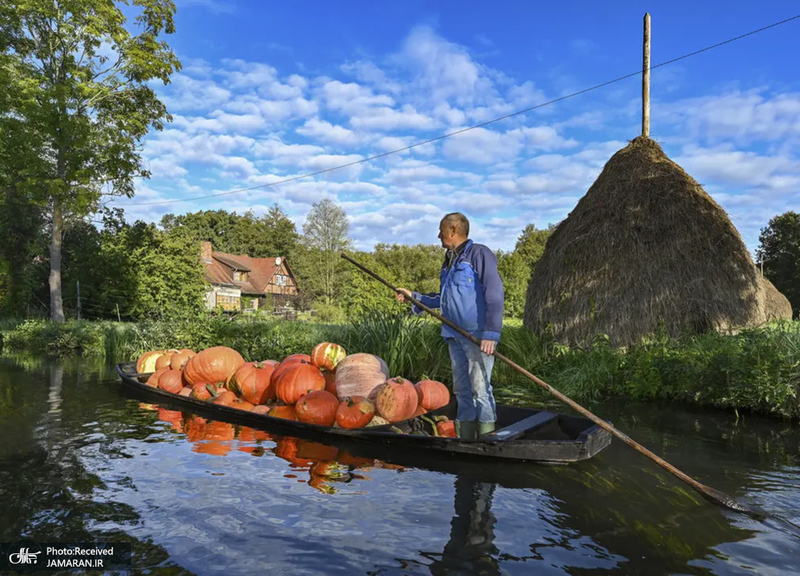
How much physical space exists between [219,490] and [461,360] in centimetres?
261

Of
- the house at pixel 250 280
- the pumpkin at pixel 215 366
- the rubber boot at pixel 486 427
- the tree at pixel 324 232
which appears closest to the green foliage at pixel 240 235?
the house at pixel 250 280

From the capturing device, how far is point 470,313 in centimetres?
525

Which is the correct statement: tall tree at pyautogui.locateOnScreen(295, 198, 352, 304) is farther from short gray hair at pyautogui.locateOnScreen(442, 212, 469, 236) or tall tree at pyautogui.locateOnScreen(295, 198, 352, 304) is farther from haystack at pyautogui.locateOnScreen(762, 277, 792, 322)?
short gray hair at pyautogui.locateOnScreen(442, 212, 469, 236)

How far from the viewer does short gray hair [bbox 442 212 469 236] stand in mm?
5496

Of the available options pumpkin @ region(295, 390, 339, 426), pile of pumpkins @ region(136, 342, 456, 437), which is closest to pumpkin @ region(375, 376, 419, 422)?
pile of pumpkins @ region(136, 342, 456, 437)

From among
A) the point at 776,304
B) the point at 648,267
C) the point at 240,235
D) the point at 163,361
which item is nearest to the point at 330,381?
the point at 163,361

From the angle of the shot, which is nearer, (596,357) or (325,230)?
(596,357)

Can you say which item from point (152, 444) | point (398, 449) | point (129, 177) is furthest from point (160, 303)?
point (398, 449)

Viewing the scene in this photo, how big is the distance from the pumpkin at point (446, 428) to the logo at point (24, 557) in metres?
4.04

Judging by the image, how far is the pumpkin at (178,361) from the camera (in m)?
9.38

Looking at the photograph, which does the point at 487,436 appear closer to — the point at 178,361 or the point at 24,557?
the point at 24,557

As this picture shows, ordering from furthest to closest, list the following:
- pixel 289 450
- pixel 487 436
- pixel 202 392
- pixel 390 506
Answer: pixel 202 392, pixel 289 450, pixel 487 436, pixel 390 506

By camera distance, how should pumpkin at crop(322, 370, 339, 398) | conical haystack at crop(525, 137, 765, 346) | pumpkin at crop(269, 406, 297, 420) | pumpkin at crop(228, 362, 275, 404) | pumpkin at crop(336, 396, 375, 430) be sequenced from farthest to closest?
conical haystack at crop(525, 137, 765, 346) < pumpkin at crop(228, 362, 275, 404) < pumpkin at crop(322, 370, 339, 398) < pumpkin at crop(269, 406, 297, 420) < pumpkin at crop(336, 396, 375, 430)

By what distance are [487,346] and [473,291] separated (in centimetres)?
63
